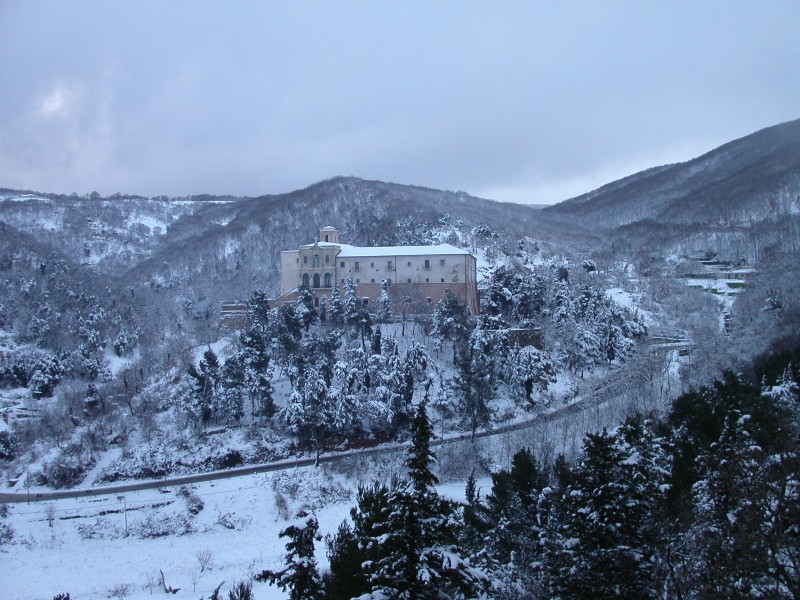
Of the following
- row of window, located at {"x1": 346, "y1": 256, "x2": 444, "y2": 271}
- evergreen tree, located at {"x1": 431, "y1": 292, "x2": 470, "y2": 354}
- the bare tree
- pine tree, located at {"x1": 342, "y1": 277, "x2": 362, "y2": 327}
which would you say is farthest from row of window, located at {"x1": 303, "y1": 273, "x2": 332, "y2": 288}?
the bare tree

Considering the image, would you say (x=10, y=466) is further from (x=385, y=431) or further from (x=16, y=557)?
(x=385, y=431)

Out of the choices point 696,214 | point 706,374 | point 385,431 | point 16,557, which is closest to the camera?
point 16,557

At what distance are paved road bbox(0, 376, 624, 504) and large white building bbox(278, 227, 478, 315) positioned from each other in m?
15.4

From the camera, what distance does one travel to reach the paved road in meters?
29.8

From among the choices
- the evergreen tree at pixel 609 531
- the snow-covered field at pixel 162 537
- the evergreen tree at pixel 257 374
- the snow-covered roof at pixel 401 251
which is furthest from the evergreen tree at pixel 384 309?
the evergreen tree at pixel 609 531

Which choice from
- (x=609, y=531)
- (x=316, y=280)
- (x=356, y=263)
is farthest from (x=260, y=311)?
(x=609, y=531)

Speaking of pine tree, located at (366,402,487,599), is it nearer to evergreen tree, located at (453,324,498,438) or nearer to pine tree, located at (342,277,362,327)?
evergreen tree, located at (453,324,498,438)

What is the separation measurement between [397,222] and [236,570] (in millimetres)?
53789

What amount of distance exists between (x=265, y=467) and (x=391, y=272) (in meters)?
21.7

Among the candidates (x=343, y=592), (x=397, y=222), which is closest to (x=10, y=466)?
(x=343, y=592)

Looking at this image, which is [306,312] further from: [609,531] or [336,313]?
[609,531]

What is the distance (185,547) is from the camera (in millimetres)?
25578

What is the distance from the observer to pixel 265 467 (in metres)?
30.9

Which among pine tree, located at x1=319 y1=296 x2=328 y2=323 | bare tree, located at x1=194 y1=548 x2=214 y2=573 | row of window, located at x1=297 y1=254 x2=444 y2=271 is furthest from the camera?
row of window, located at x1=297 y1=254 x2=444 y2=271
